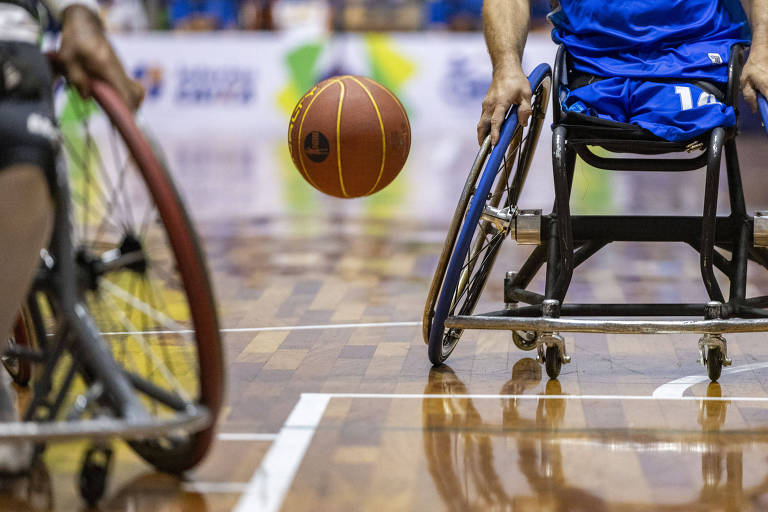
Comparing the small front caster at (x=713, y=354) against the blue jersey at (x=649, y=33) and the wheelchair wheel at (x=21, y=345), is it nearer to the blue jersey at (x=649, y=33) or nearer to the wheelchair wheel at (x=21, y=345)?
the blue jersey at (x=649, y=33)

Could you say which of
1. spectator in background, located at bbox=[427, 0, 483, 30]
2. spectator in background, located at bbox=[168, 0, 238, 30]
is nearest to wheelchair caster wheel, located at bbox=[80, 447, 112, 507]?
spectator in background, located at bbox=[427, 0, 483, 30]

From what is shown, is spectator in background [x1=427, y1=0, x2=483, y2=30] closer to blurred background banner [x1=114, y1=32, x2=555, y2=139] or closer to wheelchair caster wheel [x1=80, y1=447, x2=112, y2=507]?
blurred background banner [x1=114, y1=32, x2=555, y2=139]

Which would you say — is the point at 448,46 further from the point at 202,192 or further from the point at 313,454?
the point at 313,454

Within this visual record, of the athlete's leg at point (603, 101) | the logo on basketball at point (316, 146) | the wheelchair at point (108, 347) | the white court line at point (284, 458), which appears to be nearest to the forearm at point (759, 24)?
the athlete's leg at point (603, 101)

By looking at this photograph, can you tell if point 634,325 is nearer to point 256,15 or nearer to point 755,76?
point 755,76

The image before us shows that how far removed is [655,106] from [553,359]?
78cm

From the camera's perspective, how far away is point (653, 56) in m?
3.51

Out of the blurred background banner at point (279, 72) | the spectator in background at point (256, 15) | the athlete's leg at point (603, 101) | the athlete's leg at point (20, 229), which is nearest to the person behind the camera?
the athlete's leg at point (20, 229)

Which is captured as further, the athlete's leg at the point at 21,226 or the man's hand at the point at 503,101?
the man's hand at the point at 503,101

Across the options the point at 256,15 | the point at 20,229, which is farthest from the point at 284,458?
the point at 256,15

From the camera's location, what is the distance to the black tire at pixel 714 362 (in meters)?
3.28

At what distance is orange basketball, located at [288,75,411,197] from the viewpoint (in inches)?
153

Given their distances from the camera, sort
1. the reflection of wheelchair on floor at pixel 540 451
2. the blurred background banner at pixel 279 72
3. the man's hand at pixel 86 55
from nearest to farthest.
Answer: the man's hand at pixel 86 55, the reflection of wheelchair on floor at pixel 540 451, the blurred background banner at pixel 279 72

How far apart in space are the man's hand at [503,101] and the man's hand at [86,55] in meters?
1.27
